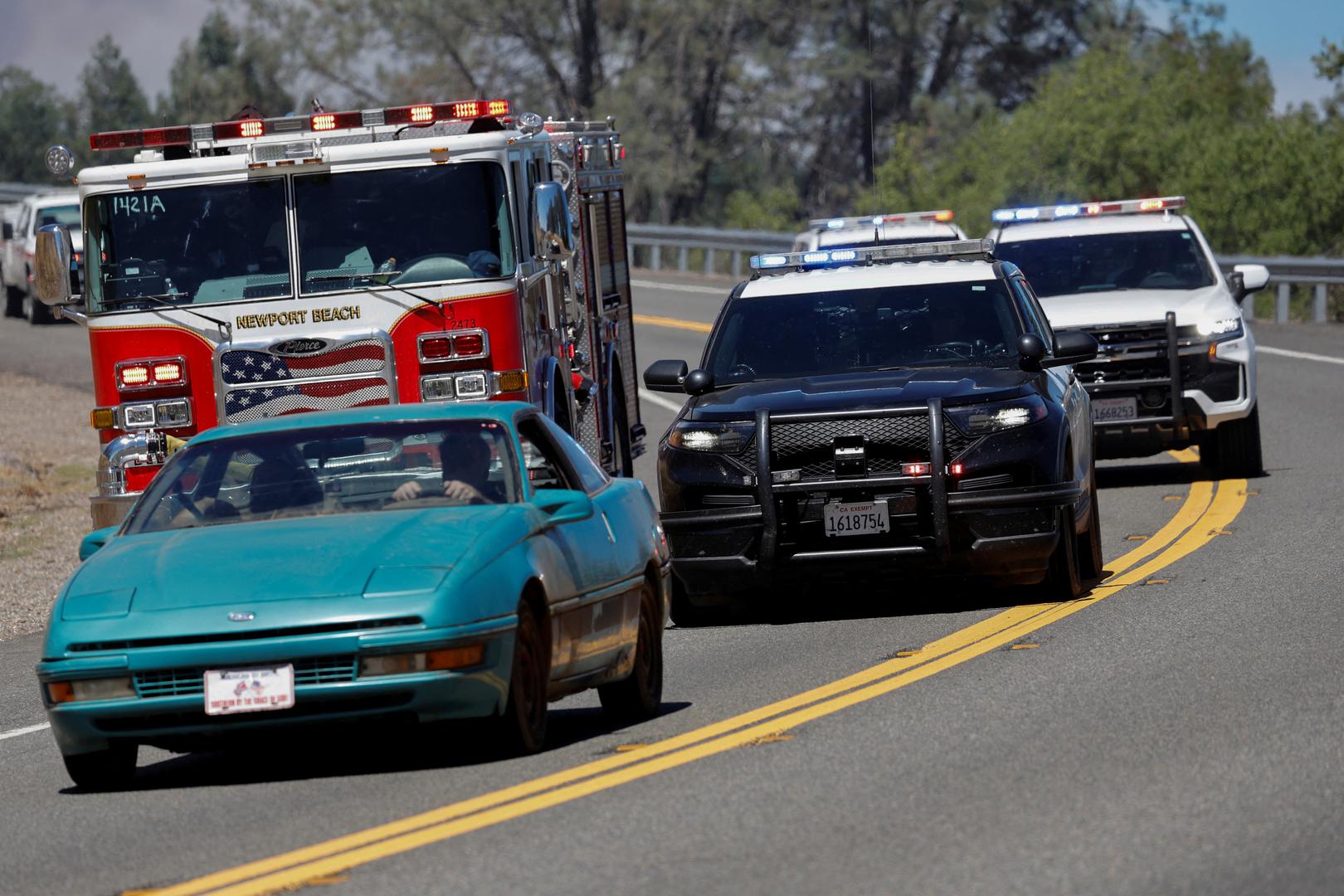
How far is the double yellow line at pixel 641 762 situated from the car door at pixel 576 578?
0.47m

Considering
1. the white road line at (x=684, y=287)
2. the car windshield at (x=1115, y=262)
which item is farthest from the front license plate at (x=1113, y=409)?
the white road line at (x=684, y=287)

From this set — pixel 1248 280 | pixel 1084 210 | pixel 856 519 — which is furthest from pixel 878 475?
pixel 1084 210

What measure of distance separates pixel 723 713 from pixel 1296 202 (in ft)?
115

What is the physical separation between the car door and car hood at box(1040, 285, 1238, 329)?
8.83m

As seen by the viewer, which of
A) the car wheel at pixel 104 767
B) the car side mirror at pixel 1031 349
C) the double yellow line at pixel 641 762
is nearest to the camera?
the double yellow line at pixel 641 762

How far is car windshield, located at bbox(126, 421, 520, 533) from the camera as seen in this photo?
9.02 meters

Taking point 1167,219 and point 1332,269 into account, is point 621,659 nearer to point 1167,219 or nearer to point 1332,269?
point 1167,219

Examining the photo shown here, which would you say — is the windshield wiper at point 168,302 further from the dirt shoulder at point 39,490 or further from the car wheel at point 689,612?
the car wheel at point 689,612

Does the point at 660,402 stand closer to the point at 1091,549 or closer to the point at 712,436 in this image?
the point at 1091,549

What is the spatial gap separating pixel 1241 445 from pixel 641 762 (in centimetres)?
1080

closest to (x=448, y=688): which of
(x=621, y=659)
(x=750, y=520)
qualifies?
(x=621, y=659)

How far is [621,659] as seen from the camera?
933 cm

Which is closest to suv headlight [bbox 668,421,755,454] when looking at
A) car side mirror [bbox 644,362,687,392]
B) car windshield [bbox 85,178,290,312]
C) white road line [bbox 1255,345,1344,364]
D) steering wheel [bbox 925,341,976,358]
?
car side mirror [bbox 644,362,687,392]

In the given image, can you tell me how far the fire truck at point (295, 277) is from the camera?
13.8 m
